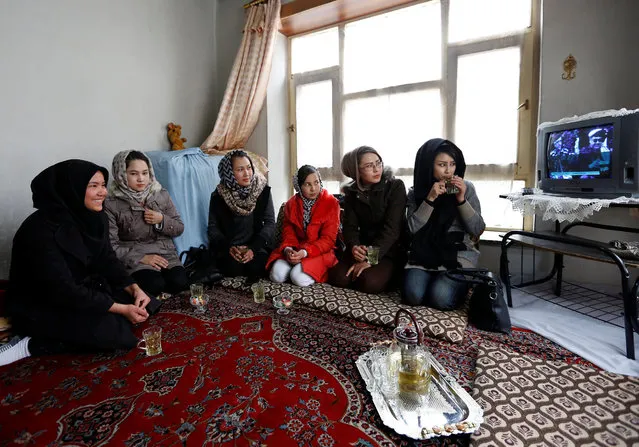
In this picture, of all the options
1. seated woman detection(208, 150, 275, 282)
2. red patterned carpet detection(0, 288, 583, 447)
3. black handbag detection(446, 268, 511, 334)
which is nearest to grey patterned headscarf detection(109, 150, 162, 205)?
seated woman detection(208, 150, 275, 282)

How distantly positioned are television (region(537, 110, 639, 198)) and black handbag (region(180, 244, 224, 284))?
2.51 metres

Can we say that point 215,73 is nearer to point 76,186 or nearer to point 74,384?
point 76,186

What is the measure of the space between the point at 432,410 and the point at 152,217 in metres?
2.25

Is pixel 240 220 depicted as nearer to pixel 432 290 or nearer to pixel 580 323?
pixel 432 290

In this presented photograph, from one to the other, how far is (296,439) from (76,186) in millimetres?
1575

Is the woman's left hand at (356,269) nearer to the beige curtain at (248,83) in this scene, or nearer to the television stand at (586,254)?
the television stand at (586,254)

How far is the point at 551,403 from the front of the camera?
4.34 ft

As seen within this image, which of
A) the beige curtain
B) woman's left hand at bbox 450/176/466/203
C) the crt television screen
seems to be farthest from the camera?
the beige curtain

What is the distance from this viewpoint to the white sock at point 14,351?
5.59 ft

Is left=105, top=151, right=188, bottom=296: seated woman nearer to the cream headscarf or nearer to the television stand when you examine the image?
the cream headscarf

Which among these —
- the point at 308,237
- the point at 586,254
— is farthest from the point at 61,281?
the point at 586,254

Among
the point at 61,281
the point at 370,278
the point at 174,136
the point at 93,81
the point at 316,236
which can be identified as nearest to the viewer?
the point at 61,281

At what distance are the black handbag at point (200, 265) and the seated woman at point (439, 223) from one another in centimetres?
150

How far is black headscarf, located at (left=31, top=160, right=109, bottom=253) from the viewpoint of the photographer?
5.80 ft
